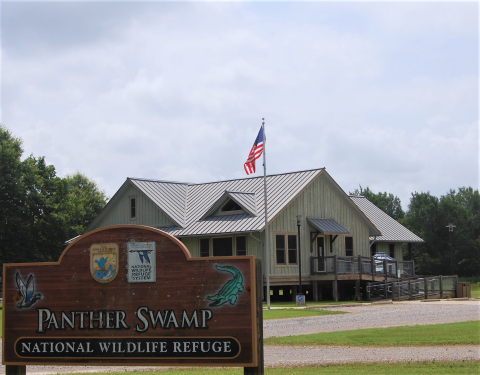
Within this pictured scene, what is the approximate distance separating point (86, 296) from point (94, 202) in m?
76.6

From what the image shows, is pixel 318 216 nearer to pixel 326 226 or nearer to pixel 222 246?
pixel 326 226

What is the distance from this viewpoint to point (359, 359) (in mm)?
14180

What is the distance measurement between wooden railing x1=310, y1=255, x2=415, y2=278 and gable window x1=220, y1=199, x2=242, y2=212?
518cm

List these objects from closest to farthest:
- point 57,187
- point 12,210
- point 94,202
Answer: point 12,210, point 57,187, point 94,202

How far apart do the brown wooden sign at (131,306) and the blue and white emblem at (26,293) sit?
0.05ft

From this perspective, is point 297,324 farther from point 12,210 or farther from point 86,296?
point 12,210

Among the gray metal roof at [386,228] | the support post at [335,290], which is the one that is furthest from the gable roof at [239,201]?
the gray metal roof at [386,228]

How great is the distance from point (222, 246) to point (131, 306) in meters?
28.2

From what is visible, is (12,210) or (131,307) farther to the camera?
(12,210)

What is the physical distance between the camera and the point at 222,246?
38875mm

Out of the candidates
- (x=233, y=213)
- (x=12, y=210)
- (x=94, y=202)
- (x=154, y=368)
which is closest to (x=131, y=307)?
(x=154, y=368)

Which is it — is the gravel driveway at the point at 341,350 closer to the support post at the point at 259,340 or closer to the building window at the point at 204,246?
the support post at the point at 259,340

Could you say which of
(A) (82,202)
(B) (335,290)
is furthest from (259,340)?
(A) (82,202)

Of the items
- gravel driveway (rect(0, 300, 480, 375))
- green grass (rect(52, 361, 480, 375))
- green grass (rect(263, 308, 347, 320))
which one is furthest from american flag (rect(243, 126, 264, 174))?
green grass (rect(52, 361, 480, 375))
